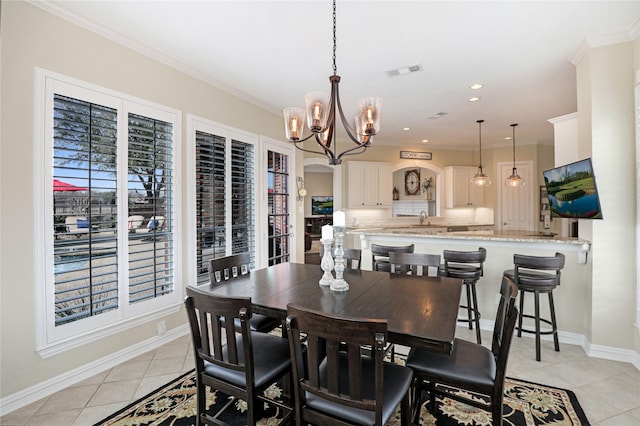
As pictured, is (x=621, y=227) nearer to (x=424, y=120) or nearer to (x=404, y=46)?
(x=404, y=46)

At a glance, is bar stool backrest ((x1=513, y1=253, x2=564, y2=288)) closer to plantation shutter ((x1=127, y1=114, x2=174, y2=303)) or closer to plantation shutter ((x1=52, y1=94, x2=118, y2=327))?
plantation shutter ((x1=127, y1=114, x2=174, y2=303))

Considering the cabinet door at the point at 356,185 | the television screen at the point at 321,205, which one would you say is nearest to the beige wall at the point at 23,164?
the cabinet door at the point at 356,185

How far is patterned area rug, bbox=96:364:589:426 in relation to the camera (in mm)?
2076

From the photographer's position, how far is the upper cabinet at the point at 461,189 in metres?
7.59

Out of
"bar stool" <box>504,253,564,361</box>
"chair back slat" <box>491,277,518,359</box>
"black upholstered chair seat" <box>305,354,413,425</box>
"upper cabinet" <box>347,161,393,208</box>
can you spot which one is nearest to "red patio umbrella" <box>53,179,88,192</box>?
"black upholstered chair seat" <box>305,354,413,425</box>

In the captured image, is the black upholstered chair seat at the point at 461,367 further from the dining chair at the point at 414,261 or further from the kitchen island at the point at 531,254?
the kitchen island at the point at 531,254

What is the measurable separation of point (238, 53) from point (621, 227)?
3.95 m

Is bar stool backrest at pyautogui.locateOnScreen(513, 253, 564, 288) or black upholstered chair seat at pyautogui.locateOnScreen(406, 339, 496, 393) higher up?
bar stool backrest at pyautogui.locateOnScreen(513, 253, 564, 288)

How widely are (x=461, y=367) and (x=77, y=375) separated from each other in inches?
115

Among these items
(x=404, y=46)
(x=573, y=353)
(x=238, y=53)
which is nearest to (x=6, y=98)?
(x=238, y=53)

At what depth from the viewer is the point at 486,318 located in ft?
12.3

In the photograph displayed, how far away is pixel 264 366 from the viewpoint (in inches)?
71.2

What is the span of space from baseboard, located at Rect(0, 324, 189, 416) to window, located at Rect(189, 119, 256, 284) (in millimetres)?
762

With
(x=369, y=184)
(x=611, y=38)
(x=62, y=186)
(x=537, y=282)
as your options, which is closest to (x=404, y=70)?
(x=611, y=38)
